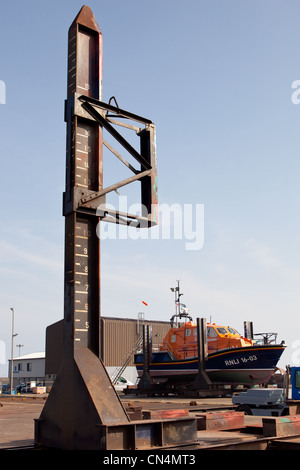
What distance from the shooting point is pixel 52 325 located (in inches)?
2138

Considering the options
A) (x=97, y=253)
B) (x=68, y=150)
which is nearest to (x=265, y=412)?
(x=97, y=253)

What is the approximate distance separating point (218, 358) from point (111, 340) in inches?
942

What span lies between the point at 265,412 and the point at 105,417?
663 cm

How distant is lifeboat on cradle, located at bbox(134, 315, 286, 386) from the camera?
26.6 metres

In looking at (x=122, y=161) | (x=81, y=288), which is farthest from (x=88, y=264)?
(x=122, y=161)

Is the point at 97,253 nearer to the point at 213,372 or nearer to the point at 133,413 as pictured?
the point at 133,413

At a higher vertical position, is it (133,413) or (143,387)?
(133,413)

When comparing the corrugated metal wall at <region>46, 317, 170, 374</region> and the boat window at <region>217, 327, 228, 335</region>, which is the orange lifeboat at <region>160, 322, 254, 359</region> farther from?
the corrugated metal wall at <region>46, 317, 170, 374</region>

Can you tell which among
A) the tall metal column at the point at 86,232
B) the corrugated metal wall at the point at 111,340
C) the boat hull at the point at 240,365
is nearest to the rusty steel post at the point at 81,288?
the tall metal column at the point at 86,232

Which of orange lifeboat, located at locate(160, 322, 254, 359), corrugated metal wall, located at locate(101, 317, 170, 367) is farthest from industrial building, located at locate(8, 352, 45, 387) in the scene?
orange lifeboat, located at locate(160, 322, 254, 359)

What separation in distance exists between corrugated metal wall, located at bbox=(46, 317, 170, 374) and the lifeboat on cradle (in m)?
15.4

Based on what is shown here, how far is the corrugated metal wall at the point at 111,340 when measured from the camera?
49.1m

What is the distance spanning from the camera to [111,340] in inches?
1951

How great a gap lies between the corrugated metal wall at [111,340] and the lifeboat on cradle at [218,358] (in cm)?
1541
